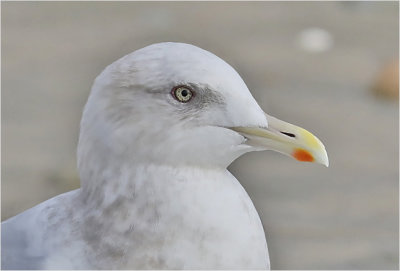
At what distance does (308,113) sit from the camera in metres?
4.83

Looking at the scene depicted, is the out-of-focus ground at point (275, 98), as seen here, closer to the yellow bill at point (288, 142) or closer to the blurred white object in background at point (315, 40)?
the blurred white object in background at point (315, 40)

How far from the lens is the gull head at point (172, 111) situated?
6.50 feet

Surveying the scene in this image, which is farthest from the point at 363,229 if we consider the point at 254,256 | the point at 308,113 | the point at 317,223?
the point at 254,256

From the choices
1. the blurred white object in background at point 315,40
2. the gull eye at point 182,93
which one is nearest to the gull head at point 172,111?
the gull eye at point 182,93

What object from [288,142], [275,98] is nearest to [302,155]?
[288,142]

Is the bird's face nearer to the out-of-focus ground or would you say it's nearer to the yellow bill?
the yellow bill

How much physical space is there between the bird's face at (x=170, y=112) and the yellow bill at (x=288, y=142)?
0.01 m

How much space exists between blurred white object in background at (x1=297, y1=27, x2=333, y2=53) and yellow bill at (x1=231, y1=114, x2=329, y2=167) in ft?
11.5

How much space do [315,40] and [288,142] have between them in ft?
12.1

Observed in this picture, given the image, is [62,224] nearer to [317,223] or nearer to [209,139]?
[209,139]

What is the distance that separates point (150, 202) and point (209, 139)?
0.17 m

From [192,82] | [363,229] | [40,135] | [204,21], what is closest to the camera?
[192,82]

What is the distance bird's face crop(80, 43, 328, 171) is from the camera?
78.1 inches

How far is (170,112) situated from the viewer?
200cm
